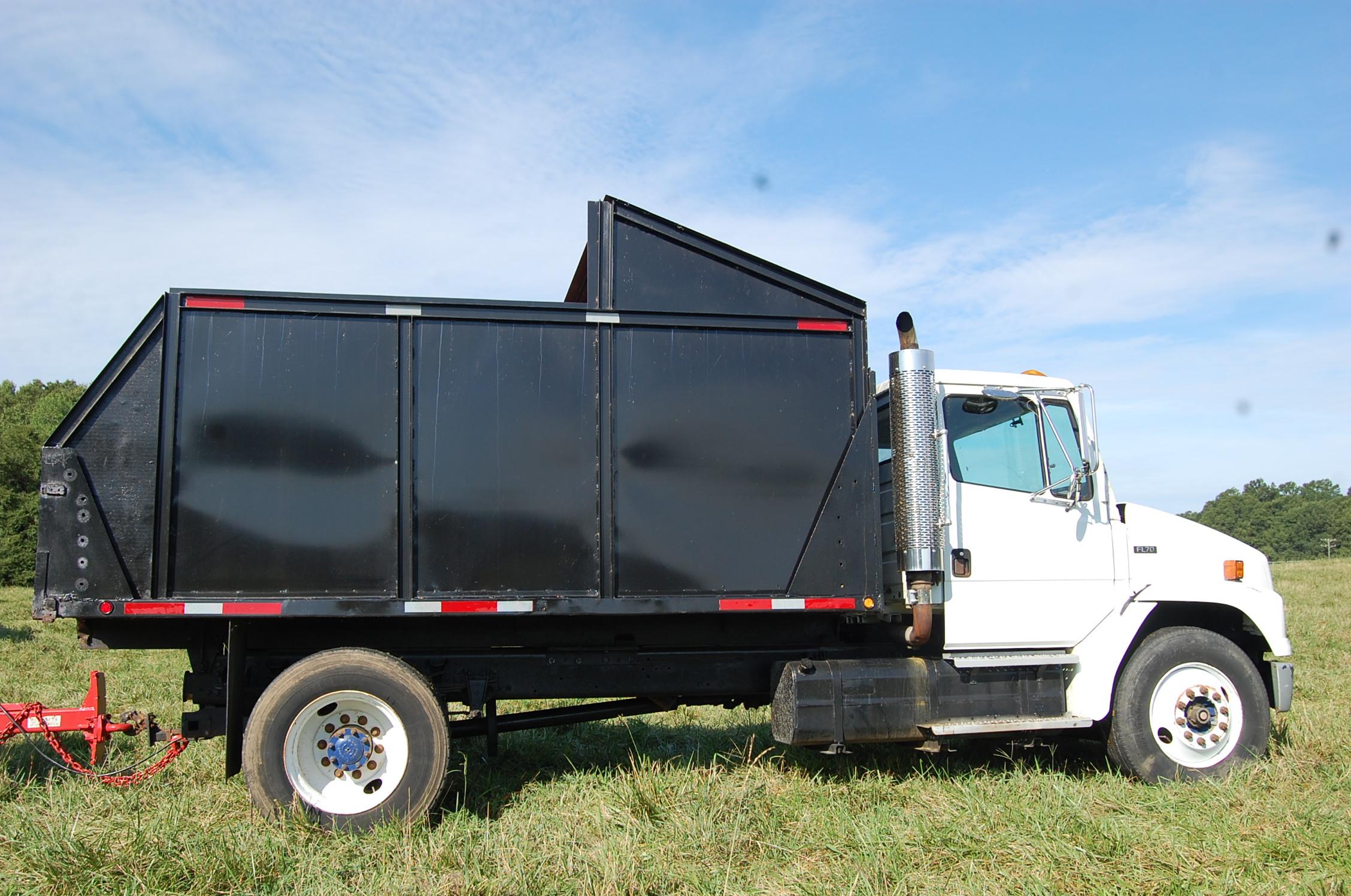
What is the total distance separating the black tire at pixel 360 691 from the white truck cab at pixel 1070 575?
301 cm

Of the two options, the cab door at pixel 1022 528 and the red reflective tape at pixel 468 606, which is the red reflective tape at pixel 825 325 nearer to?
the cab door at pixel 1022 528

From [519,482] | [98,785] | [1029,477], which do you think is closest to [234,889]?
[98,785]

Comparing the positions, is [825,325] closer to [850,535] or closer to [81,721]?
[850,535]

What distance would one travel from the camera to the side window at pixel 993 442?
6.55 m

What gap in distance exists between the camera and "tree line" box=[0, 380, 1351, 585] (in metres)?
34.6

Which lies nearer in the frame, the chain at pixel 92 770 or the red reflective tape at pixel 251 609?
Result: the red reflective tape at pixel 251 609

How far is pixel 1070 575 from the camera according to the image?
21.5ft

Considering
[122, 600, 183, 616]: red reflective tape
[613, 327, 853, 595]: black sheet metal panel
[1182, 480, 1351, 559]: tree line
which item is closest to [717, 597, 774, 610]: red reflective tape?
[613, 327, 853, 595]: black sheet metal panel

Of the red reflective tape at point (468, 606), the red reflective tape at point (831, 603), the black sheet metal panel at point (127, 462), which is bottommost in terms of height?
the red reflective tape at point (831, 603)

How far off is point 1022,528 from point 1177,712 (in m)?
1.60

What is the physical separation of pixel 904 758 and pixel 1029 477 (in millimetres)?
2222

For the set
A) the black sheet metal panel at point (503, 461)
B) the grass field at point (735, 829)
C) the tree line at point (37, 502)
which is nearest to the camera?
the grass field at point (735, 829)

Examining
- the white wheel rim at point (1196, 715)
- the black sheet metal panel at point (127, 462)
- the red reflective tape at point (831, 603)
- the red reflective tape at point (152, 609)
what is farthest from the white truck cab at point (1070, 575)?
the black sheet metal panel at point (127, 462)

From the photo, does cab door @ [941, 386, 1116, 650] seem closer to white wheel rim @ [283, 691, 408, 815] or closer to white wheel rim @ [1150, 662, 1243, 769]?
white wheel rim @ [1150, 662, 1243, 769]
